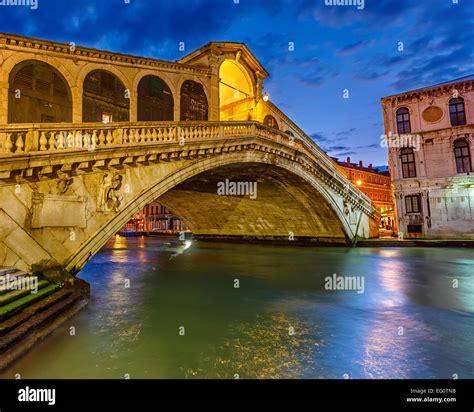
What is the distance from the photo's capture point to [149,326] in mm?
5812

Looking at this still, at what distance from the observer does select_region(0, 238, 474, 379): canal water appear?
13.1 ft

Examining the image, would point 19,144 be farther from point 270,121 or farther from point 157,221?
point 157,221

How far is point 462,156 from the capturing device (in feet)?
73.7

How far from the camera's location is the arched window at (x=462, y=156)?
2222 cm

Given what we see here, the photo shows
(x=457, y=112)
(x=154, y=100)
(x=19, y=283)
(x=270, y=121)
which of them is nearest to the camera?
(x=19, y=283)

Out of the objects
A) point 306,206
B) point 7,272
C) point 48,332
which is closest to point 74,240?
point 7,272

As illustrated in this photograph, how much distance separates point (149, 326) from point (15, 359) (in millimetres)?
2190

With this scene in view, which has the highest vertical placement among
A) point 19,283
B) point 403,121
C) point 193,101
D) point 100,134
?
point 403,121

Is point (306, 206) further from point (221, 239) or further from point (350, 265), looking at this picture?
point (221, 239)

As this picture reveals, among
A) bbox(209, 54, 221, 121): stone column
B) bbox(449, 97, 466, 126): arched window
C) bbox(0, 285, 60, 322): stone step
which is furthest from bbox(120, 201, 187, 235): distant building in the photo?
bbox(0, 285, 60, 322): stone step

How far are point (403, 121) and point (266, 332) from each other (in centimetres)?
2514

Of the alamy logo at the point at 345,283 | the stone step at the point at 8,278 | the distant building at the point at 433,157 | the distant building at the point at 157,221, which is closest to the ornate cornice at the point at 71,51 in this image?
the stone step at the point at 8,278
